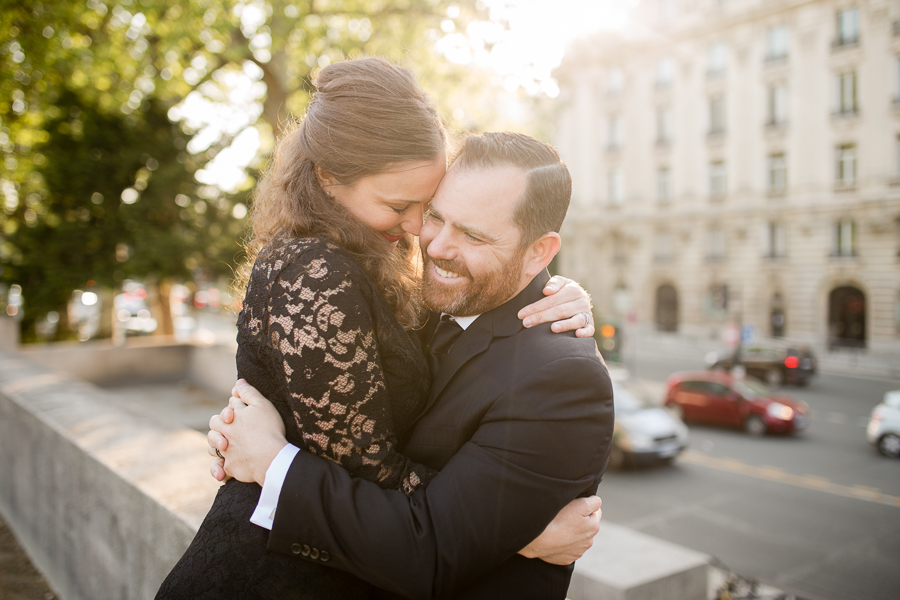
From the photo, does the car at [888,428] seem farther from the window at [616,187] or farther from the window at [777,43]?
the window at [616,187]

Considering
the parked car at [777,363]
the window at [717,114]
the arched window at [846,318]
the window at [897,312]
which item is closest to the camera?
the parked car at [777,363]

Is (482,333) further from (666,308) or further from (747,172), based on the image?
(666,308)

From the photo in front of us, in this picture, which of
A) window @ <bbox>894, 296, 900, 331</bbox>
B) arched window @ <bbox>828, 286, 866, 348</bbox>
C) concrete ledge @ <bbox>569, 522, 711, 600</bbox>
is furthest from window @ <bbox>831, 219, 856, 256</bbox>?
concrete ledge @ <bbox>569, 522, 711, 600</bbox>

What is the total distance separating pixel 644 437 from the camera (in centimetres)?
1329

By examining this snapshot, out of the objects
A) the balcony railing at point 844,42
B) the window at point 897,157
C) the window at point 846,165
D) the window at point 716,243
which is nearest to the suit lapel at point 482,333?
the window at point 897,157

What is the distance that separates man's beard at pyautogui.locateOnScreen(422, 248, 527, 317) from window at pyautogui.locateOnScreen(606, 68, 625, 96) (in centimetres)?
4078

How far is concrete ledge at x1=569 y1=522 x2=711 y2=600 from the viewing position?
3832mm

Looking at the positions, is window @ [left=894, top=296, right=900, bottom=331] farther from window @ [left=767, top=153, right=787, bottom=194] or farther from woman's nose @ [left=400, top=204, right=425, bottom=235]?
woman's nose @ [left=400, top=204, right=425, bottom=235]

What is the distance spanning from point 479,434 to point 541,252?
599 mm

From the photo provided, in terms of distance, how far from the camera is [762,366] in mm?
24438

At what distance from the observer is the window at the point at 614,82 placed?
38906 millimetres

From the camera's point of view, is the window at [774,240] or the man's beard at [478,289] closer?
the man's beard at [478,289]

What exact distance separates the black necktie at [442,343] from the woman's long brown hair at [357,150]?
111 mm

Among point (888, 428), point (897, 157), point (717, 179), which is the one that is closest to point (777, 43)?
point (717, 179)
